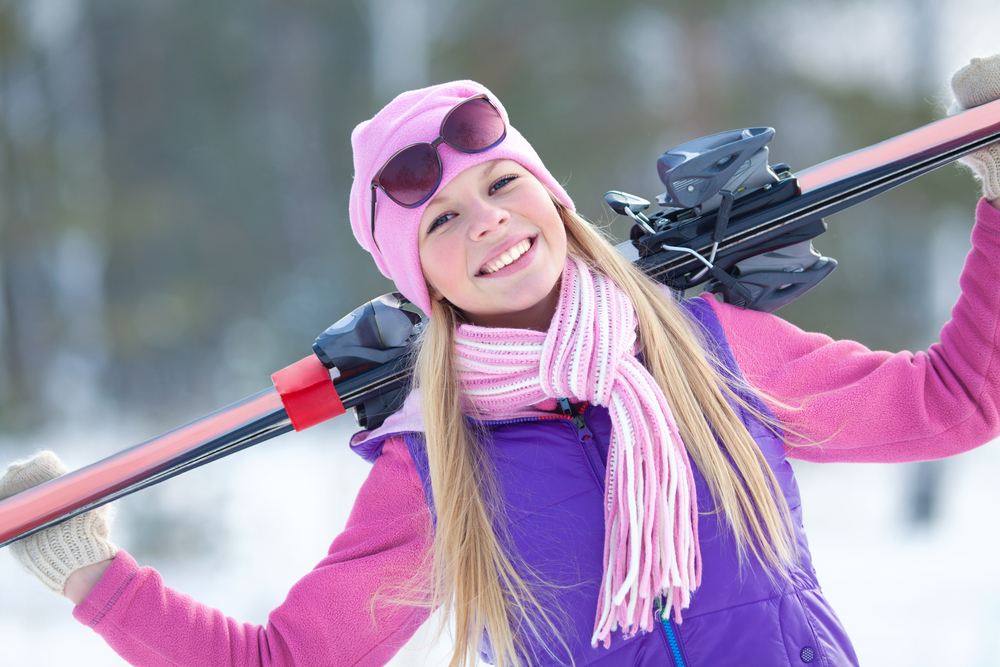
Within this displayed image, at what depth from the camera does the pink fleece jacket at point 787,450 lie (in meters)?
1.09

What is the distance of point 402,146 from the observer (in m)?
1.14

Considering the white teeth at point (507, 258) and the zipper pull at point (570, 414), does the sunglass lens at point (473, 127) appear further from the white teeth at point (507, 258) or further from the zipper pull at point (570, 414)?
the zipper pull at point (570, 414)

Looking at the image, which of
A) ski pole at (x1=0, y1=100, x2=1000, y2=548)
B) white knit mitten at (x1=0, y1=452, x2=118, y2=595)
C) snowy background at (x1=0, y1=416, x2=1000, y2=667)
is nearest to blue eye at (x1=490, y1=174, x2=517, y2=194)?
ski pole at (x1=0, y1=100, x2=1000, y2=548)

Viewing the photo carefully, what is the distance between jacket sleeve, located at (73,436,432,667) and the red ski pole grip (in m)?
0.18

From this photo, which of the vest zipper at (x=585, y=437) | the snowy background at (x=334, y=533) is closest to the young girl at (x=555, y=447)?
the vest zipper at (x=585, y=437)

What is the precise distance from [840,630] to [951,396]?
1.35ft

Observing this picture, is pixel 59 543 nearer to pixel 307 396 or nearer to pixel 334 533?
pixel 307 396

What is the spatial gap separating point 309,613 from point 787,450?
816 mm

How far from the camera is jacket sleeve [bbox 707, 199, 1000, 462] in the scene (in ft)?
3.66

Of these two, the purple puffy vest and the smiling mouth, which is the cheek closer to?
the smiling mouth

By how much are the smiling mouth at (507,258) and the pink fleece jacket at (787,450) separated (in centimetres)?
34

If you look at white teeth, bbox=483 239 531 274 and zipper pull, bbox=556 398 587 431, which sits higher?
white teeth, bbox=483 239 531 274

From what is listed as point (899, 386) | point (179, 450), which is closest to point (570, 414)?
point (899, 386)

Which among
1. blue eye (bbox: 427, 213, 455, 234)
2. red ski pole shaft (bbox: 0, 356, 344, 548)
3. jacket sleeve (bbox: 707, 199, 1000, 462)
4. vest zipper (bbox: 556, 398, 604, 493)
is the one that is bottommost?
jacket sleeve (bbox: 707, 199, 1000, 462)
